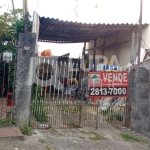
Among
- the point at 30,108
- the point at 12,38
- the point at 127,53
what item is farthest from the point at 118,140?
the point at 12,38

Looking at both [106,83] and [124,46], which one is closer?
[106,83]

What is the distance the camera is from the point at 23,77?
5359mm

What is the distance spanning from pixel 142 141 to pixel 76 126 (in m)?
1.71

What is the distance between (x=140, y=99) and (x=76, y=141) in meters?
2.32

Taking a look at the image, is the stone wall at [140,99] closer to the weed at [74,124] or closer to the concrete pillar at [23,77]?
the weed at [74,124]

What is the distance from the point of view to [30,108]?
18.2 feet

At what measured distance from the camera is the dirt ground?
4.57 m

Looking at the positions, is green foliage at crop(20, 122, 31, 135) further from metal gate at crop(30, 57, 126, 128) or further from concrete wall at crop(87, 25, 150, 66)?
concrete wall at crop(87, 25, 150, 66)

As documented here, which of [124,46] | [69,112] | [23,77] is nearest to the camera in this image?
[23,77]

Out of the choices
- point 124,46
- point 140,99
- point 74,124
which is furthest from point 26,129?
point 124,46

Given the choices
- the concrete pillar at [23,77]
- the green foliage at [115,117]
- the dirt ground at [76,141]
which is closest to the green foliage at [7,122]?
the concrete pillar at [23,77]

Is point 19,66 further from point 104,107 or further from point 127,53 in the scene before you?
point 127,53

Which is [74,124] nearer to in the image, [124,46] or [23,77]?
[23,77]

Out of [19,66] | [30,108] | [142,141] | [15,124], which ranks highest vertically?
[19,66]
